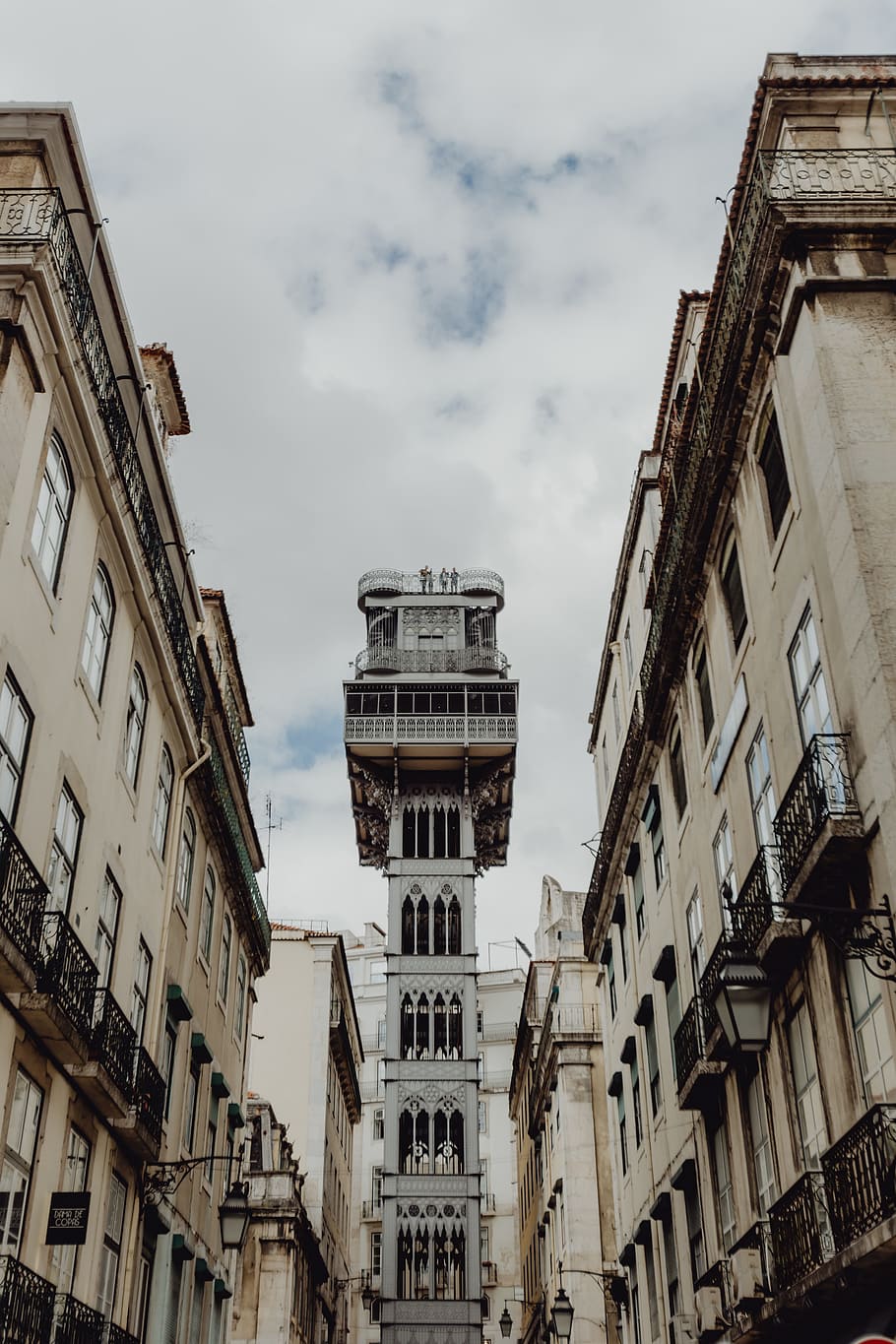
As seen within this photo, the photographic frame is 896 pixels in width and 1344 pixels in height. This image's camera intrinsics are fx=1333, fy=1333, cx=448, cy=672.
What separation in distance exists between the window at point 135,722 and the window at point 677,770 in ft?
24.6

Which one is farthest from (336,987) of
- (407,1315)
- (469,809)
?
(407,1315)

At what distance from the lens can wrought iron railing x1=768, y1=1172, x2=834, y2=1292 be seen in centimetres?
1051

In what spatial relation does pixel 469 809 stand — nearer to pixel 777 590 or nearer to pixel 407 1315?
pixel 407 1315

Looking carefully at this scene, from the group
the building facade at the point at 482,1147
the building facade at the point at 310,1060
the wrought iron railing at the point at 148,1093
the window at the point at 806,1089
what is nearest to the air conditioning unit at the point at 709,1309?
the window at the point at 806,1089

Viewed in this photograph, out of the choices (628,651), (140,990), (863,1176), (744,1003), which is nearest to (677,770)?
(628,651)

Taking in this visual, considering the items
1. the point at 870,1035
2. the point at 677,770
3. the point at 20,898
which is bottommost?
the point at 870,1035

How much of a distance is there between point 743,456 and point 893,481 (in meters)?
3.59

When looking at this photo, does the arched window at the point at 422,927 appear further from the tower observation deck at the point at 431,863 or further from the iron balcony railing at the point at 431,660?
the iron balcony railing at the point at 431,660

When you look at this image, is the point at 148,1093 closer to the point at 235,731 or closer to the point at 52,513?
the point at 52,513

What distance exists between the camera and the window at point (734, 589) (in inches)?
600

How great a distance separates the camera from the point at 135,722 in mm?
17391

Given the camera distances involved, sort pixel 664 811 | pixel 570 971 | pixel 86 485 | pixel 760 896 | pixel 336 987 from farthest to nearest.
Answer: pixel 336 987, pixel 570 971, pixel 664 811, pixel 86 485, pixel 760 896

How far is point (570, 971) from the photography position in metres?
35.2

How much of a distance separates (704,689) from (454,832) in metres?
29.2
